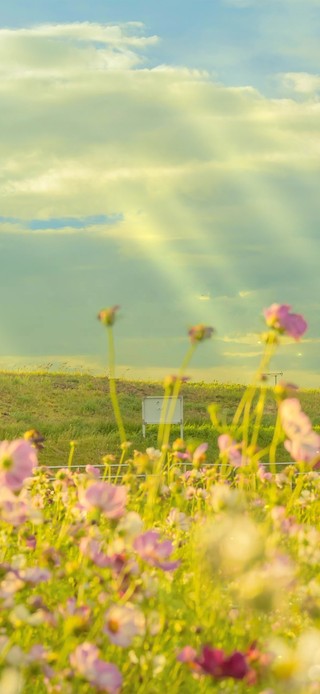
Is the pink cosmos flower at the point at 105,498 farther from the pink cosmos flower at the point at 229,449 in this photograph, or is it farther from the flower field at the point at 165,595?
the pink cosmos flower at the point at 229,449

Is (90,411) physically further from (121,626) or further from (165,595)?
(121,626)

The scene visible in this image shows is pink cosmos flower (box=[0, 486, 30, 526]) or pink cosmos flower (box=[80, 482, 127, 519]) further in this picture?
pink cosmos flower (box=[0, 486, 30, 526])

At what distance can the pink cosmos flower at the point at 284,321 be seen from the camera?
335cm

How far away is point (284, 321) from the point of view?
336 centimetres

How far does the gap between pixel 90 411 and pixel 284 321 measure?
68.3ft

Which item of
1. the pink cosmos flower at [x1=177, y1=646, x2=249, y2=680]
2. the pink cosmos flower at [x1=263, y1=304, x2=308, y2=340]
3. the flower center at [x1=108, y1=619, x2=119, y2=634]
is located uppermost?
the pink cosmos flower at [x1=263, y1=304, x2=308, y2=340]

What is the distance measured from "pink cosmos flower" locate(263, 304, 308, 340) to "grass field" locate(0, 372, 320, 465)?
14961mm

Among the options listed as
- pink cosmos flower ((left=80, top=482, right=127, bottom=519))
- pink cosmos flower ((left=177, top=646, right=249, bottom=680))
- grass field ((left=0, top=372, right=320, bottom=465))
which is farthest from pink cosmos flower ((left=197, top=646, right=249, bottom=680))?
grass field ((left=0, top=372, right=320, bottom=465))

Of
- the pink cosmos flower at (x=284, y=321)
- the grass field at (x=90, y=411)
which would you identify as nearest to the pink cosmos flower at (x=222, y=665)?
the pink cosmos flower at (x=284, y=321)

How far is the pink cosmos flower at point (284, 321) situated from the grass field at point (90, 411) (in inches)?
589

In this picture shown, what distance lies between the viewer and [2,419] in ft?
74.2

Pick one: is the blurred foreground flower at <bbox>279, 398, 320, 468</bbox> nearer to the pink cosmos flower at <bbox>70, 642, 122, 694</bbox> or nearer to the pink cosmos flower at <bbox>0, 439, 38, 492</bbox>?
the pink cosmos flower at <bbox>0, 439, 38, 492</bbox>

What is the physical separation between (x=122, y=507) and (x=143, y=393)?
24731mm

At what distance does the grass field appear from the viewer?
20.5m
